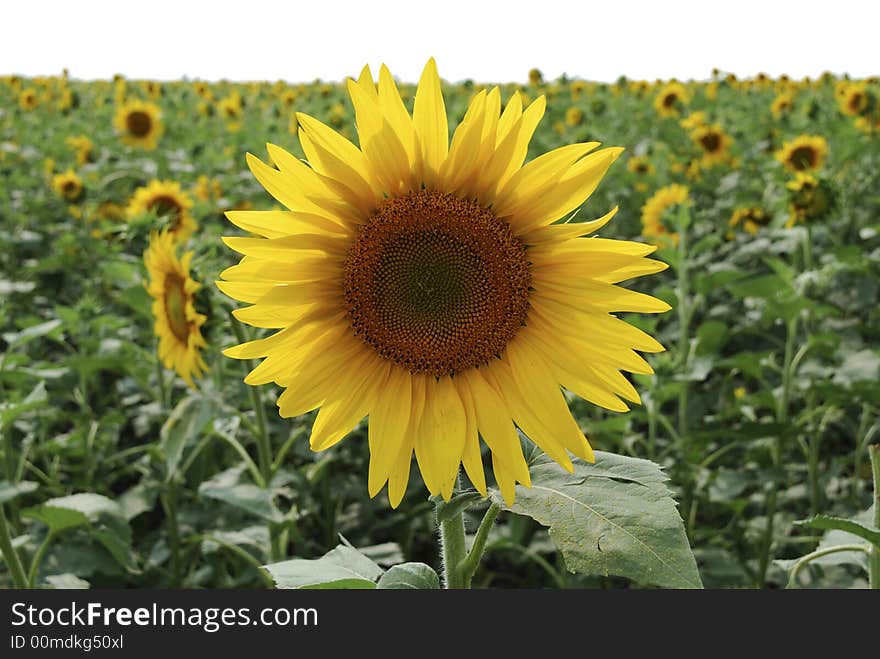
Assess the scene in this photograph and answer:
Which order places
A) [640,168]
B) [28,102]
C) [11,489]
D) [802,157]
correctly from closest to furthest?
1. [11,489]
2. [802,157]
3. [640,168]
4. [28,102]

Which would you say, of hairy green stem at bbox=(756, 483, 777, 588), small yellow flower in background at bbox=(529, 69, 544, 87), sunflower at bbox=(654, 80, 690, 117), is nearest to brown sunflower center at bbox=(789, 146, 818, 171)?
hairy green stem at bbox=(756, 483, 777, 588)

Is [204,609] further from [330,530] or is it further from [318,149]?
[330,530]

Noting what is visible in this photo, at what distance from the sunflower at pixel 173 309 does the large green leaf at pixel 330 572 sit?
4.04 ft

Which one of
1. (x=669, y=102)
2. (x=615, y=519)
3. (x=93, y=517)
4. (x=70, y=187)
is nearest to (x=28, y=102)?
(x=70, y=187)

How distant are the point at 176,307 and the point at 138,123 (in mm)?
6387

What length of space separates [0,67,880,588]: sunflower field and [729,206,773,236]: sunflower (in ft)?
0.05

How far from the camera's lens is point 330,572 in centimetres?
131

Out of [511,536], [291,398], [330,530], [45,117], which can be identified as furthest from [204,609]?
[45,117]

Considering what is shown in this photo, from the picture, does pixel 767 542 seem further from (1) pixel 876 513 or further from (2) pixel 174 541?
(2) pixel 174 541

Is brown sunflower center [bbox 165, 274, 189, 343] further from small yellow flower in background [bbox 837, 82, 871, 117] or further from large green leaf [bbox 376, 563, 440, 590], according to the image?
small yellow flower in background [bbox 837, 82, 871, 117]

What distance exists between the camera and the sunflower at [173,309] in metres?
2.54

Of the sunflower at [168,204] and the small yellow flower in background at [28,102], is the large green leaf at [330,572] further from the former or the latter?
the small yellow flower in background at [28,102]

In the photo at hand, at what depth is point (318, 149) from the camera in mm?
1179

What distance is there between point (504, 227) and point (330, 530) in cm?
228
